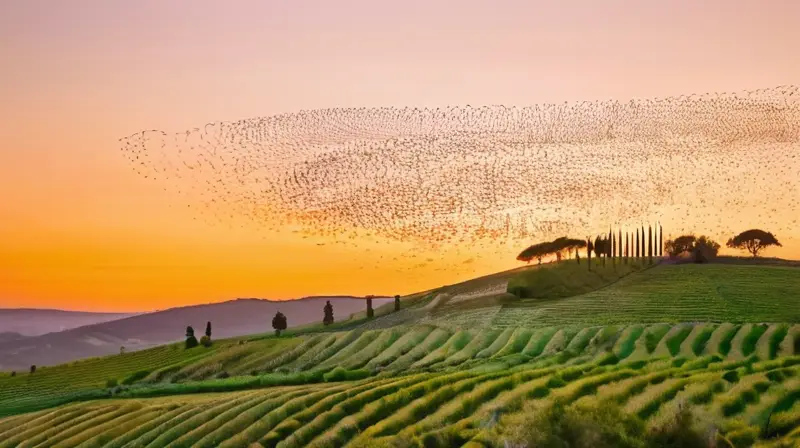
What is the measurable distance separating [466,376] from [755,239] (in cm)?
10648

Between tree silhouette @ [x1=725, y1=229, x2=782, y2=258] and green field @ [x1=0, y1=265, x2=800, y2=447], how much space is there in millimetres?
45605

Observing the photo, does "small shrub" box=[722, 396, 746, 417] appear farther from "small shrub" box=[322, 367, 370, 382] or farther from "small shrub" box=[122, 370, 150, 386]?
"small shrub" box=[122, 370, 150, 386]

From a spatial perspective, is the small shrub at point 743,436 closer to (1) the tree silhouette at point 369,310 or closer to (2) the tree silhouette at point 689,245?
(1) the tree silhouette at point 369,310

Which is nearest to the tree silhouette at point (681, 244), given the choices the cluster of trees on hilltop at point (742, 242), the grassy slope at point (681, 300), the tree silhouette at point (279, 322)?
the cluster of trees on hilltop at point (742, 242)

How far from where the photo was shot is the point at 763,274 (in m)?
93.8

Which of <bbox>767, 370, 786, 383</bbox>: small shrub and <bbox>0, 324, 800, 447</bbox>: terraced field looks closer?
<bbox>0, 324, 800, 447</bbox>: terraced field

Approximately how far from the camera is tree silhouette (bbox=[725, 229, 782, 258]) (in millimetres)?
136000

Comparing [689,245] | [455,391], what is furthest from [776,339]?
[689,245]

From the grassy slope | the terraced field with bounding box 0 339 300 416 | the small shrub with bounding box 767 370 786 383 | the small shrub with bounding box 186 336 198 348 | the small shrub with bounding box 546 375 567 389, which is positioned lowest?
the terraced field with bounding box 0 339 300 416

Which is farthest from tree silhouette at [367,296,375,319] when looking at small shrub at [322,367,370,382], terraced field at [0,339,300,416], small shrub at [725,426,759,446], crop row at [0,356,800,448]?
small shrub at [725,426,759,446]

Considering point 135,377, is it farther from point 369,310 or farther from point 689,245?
point 689,245

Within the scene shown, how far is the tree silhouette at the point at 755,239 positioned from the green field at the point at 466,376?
150 ft

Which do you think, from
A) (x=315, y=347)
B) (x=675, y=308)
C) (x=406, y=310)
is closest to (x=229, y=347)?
(x=315, y=347)

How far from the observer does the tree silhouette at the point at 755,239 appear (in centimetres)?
13600
